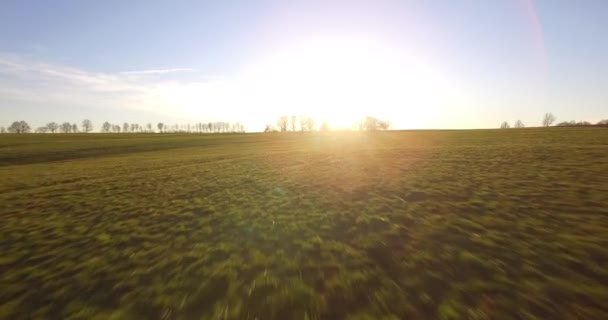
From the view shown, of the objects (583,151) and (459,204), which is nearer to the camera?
(459,204)

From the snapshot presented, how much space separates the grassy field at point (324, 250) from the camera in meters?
6.88

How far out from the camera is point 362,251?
31.4 ft

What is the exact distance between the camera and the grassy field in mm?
6879

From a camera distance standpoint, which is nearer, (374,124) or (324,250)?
(324,250)

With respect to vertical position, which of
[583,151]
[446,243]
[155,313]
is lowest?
[155,313]

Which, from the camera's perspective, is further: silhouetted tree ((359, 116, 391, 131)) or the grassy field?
silhouetted tree ((359, 116, 391, 131))

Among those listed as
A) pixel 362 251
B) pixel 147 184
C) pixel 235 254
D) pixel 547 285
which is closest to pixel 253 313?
pixel 235 254

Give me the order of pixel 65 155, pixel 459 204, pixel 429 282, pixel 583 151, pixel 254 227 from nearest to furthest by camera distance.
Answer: pixel 429 282
pixel 254 227
pixel 459 204
pixel 583 151
pixel 65 155

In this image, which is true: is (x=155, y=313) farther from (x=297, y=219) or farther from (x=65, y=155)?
(x=65, y=155)

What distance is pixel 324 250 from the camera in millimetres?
9852

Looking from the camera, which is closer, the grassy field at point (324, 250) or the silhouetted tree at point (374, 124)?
the grassy field at point (324, 250)

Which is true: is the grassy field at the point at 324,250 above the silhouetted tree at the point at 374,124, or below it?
below

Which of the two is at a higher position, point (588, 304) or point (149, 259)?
point (588, 304)

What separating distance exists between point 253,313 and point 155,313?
239cm
